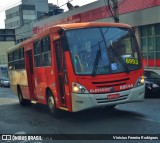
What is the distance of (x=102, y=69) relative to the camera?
35.7 ft

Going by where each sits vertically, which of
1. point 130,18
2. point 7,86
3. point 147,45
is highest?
point 130,18

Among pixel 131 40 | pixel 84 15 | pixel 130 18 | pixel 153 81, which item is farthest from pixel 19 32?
pixel 131 40

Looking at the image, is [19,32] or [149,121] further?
[19,32]


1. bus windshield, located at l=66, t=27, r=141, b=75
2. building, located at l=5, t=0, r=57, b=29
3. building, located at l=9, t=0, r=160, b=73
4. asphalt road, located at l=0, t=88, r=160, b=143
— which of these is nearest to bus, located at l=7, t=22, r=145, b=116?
bus windshield, located at l=66, t=27, r=141, b=75

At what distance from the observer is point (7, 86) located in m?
49.3

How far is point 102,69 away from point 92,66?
31 centimetres

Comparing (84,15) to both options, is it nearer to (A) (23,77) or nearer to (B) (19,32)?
(A) (23,77)

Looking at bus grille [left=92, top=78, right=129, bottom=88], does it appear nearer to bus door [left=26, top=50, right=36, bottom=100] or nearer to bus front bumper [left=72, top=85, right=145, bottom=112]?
bus front bumper [left=72, top=85, right=145, bottom=112]

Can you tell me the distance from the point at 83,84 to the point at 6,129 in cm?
269

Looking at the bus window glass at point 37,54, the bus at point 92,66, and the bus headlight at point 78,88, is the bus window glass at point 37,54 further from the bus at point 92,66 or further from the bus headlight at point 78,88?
the bus headlight at point 78,88

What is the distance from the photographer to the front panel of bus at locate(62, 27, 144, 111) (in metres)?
10.7

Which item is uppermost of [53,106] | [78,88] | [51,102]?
[78,88]

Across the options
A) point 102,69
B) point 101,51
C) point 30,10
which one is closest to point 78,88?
point 102,69

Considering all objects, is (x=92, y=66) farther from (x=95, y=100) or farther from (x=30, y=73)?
(x=30, y=73)
